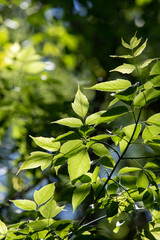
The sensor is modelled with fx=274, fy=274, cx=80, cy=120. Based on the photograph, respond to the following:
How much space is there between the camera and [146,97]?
1.39ft

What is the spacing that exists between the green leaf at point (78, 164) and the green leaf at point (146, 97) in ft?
0.41

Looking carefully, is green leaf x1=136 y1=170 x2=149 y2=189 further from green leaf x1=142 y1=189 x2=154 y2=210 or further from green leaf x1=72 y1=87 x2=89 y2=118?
green leaf x1=72 y1=87 x2=89 y2=118

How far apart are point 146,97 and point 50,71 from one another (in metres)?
1.37

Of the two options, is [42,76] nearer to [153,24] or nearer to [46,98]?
[46,98]

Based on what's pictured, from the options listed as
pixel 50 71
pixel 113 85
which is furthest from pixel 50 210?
pixel 50 71

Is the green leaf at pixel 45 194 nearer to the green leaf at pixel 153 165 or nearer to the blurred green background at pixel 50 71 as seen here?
the green leaf at pixel 153 165

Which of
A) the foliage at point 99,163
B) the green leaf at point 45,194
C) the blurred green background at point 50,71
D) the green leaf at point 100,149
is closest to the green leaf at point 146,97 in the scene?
the foliage at point 99,163

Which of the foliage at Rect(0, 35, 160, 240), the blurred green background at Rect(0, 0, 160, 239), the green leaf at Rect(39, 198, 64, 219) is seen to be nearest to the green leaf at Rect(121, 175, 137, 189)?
the foliage at Rect(0, 35, 160, 240)

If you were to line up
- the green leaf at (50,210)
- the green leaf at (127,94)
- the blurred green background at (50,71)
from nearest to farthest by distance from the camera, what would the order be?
the green leaf at (127,94) → the green leaf at (50,210) → the blurred green background at (50,71)

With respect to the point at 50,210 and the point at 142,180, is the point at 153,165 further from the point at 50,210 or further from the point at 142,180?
the point at 50,210

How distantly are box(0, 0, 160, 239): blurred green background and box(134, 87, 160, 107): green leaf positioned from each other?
0.72 meters

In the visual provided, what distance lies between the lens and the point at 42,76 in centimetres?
133

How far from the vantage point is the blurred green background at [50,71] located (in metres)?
1.37

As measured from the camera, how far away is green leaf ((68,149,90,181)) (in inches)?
18.5
